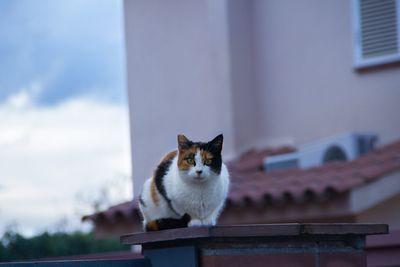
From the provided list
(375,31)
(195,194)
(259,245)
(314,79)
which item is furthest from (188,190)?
(314,79)

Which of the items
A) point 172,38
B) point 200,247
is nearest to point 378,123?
point 172,38

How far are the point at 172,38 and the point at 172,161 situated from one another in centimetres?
988

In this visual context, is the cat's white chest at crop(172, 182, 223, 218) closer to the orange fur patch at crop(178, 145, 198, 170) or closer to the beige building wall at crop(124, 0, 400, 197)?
the orange fur patch at crop(178, 145, 198, 170)

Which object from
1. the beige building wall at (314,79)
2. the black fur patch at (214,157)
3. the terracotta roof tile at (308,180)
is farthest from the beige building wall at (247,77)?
the black fur patch at (214,157)

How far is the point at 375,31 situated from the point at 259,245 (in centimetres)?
918

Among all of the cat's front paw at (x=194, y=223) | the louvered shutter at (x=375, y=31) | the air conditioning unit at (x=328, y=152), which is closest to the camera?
the cat's front paw at (x=194, y=223)

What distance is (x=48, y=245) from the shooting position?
698 inches

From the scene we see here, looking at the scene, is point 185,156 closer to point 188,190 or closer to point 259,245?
point 188,190

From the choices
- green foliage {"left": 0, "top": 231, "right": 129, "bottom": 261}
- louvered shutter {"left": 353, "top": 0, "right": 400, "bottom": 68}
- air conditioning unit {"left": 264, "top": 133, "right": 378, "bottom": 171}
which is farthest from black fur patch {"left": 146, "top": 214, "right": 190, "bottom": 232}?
green foliage {"left": 0, "top": 231, "right": 129, "bottom": 261}

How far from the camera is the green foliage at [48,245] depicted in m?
16.7

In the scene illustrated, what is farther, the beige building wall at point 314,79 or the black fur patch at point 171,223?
the beige building wall at point 314,79

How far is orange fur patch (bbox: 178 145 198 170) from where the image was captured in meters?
4.29

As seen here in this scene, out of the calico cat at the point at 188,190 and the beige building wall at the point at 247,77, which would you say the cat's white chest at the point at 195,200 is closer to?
the calico cat at the point at 188,190

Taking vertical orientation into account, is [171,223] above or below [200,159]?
below
